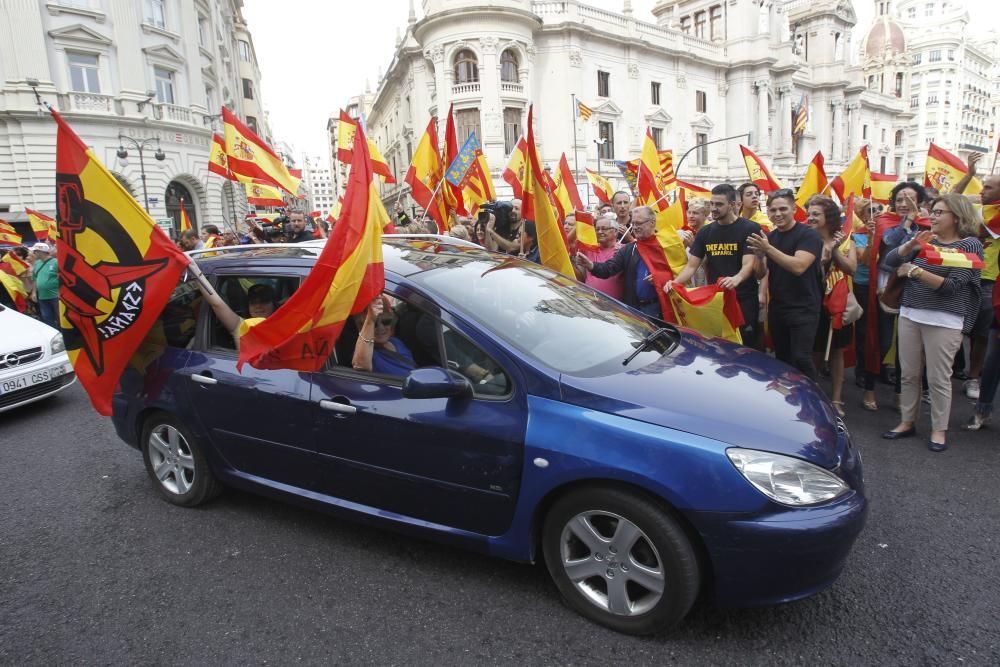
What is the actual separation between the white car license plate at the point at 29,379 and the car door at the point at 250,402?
12.1 ft

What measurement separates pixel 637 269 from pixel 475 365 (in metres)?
3.15

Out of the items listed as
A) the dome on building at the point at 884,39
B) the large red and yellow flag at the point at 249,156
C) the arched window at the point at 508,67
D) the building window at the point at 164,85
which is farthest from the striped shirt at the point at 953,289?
the dome on building at the point at 884,39

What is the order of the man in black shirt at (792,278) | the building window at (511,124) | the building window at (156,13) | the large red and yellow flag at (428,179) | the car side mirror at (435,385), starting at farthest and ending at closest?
the building window at (511,124) < the building window at (156,13) < the large red and yellow flag at (428,179) < the man in black shirt at (792,278) < the car side mirror at (435,385)

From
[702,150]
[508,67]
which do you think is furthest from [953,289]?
[702,150]

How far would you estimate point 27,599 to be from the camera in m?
3.07

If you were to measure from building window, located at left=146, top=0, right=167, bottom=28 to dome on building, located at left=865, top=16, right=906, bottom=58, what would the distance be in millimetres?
103549

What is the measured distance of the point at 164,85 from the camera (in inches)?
1187

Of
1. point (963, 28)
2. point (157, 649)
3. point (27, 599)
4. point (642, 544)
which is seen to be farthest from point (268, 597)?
point (963, 28)

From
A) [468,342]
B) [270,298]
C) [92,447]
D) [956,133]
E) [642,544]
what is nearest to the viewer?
[642,544]

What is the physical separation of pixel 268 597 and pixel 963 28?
14603 centimetres

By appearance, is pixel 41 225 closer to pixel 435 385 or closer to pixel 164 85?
pixel 435 385

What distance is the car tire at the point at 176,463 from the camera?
3816mm

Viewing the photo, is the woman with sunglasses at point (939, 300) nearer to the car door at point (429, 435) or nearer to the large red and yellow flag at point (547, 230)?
the large red and yellow flag at point (547, 230)

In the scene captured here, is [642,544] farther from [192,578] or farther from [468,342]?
[192,578]
